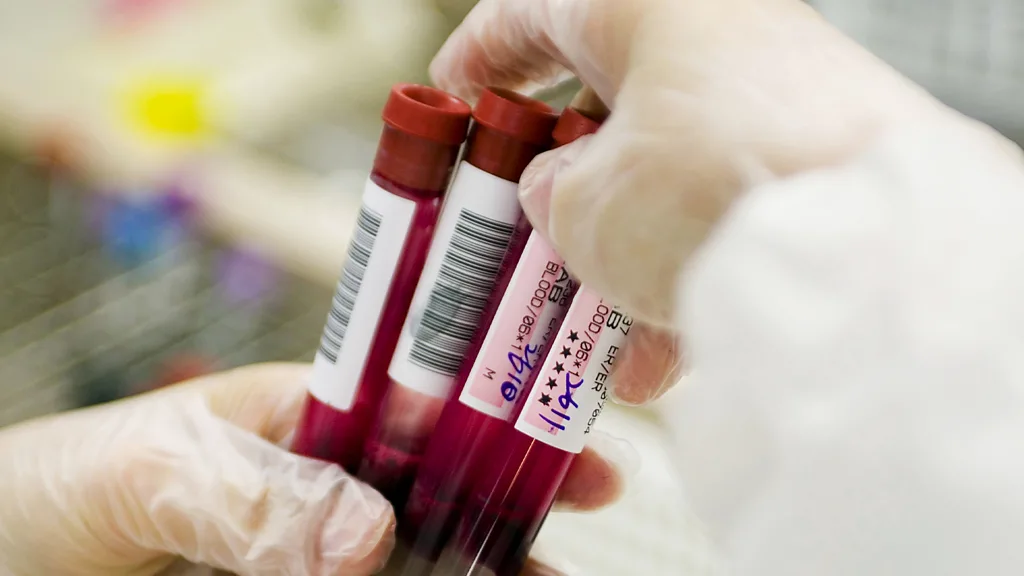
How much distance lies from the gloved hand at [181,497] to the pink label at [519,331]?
0.08m

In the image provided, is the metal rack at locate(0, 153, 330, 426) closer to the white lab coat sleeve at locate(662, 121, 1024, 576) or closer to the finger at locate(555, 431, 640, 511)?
the finger at locate(555, 431, 640, 511)

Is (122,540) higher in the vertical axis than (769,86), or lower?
lower

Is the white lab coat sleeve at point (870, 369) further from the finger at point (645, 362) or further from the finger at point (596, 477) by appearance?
the finger at point (596, 477)

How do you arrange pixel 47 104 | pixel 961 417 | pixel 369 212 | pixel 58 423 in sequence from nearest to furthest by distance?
pixel 961 417 < pixel 369 212 < pixel 58 423 < pixel 47 104

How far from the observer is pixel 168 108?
3.11 ft

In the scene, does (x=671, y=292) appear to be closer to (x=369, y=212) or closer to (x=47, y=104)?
(x=369, y=212)

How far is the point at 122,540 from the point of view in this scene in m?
0.39

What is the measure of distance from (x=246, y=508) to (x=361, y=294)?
13cm

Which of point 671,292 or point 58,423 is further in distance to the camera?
point 58,423

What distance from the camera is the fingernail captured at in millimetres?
421

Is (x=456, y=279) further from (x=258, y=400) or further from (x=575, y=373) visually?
(x=258, y=400)

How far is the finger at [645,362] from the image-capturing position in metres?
0.30

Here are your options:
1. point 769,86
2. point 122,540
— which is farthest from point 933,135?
point 122,540

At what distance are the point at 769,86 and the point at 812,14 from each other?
52 millimetres
